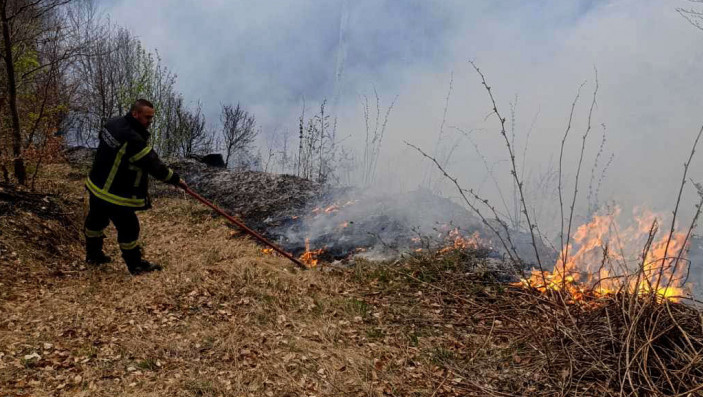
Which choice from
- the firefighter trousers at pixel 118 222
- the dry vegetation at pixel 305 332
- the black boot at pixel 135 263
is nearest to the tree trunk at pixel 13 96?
the dry vegetation at pixel 305 332

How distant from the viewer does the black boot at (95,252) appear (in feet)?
18.7

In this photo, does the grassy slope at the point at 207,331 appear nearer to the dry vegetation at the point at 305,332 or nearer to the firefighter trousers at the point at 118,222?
the dry vegetation at the point at 305,332

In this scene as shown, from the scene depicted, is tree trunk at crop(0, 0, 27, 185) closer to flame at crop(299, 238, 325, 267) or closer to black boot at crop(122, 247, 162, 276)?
black boot at crop(122, 247, 162, 276)

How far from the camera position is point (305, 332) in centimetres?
421

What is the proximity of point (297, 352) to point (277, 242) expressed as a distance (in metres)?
4.49

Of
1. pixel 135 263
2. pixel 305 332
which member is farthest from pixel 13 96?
pixel 305 332

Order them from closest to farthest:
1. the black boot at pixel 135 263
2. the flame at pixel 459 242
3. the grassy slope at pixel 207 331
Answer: the grassy slope at pixel 207 331
the black boot at pixel 135 263
the flame at pixel 459 242

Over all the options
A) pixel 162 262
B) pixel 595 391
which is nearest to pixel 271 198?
pixel 162 262

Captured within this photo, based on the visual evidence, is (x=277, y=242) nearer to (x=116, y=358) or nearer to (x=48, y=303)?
(x=48, y=303)

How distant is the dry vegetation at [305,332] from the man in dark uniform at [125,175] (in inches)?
21.8

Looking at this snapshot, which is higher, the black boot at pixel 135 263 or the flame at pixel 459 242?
the flame at pixel 459 242

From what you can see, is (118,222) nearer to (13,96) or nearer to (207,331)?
(207,331)

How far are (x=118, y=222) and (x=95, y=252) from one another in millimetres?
769

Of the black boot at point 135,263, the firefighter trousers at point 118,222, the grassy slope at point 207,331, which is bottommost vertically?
the grassy slope at point 207,331
